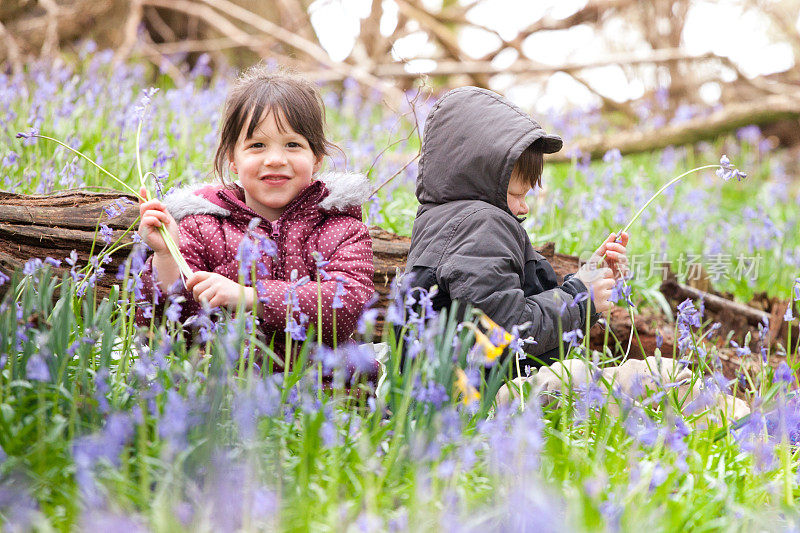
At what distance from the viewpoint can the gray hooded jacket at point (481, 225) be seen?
2.61m

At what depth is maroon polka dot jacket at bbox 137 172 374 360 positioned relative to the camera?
2.78 m

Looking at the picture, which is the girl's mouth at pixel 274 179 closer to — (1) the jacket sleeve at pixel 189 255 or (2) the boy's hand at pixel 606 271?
(1) the jacket sleeve at pixel 189 255

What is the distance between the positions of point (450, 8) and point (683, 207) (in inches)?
146

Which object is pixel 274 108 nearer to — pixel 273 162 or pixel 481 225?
pixel 273 162

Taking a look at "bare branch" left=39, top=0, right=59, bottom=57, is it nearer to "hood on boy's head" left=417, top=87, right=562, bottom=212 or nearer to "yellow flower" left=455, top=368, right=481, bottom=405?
"hood on boy's head" left=417, top=87, right=562, bottom=212

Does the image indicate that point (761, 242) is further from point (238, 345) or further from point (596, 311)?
point (238, 345)

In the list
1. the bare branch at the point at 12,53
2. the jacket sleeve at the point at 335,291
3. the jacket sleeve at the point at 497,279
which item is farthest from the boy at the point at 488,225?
the bare branch at the point at 12,53

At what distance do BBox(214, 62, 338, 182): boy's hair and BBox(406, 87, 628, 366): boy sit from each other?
16.4 inches

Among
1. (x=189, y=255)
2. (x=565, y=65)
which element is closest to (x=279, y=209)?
(x=189, y=255)

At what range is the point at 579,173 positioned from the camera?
238 inches

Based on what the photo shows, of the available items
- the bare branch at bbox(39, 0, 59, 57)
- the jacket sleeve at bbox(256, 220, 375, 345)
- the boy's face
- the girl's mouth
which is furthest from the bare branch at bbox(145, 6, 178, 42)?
the boy's face

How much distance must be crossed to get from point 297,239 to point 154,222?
553 mm

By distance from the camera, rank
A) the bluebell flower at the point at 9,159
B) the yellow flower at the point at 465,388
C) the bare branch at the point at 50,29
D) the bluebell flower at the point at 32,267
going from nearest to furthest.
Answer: the yellow flower at the point at 465,388, the bluebell flower at the point at 32,267, the bluebell flower at the point at 9,159, the bare branch at the point at 50,29

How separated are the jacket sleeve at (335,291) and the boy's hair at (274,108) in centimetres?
37
